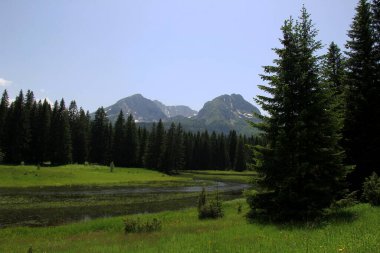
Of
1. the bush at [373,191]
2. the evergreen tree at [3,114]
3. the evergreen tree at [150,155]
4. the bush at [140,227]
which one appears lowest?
the bush at [140,227]

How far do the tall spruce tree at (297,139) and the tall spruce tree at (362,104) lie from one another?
5423 millimetres

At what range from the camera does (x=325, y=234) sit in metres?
13.9

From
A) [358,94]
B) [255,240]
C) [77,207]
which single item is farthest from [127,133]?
[255,240]

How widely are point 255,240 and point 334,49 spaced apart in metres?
27.8

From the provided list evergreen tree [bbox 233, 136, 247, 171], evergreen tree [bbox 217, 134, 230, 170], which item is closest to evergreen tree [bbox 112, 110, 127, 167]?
evergreen tree [bbox 233, 136, 247, 171]

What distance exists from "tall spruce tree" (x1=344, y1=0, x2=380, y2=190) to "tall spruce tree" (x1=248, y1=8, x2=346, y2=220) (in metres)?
5.42

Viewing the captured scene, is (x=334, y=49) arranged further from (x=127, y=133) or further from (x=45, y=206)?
(x=127, y=133)

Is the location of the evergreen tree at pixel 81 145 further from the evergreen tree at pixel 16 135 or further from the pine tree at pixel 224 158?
the pine tree at pixel 224 158

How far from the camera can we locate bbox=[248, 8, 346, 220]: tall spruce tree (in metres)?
19.6

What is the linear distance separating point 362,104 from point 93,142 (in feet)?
336

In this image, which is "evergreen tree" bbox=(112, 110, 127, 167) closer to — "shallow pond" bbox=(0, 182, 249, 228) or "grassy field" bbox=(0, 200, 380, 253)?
"shallow pond" bbox=(0, 182, 249, 228)

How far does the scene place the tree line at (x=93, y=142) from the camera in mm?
92062

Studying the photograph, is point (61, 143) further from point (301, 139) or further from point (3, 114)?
point (301, 139)

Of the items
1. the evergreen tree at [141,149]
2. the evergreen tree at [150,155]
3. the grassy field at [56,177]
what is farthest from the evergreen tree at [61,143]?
the evergreen tree at [141,149]
